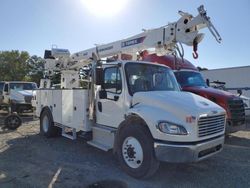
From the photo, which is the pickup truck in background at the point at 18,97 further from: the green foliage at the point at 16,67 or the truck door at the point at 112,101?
the green foliage at the point at 16,67

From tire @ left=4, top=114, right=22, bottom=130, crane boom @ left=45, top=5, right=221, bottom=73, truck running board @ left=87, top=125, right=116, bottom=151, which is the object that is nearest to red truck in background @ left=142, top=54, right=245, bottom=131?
crane boom @ left=45, top=5, right=221, bottom=73

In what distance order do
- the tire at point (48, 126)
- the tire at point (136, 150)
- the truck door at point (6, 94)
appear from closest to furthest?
the tire at point (136, 150) < the tire at point (48, 126) < the truck door at point (6, 94)

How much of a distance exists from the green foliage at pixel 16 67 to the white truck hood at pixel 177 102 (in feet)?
161

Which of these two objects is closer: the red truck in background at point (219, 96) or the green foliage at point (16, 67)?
the red truck in background at point (219, 96)

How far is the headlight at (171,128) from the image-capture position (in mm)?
4809

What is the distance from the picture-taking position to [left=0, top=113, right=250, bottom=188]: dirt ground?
5137mm

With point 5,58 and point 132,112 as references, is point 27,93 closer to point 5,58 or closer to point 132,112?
point 132,112

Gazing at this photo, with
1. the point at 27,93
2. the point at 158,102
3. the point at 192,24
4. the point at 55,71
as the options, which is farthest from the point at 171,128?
the point at 27,93

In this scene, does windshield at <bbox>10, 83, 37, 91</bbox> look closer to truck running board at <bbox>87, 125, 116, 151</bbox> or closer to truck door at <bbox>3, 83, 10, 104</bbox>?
truck door at <bbox>3, 83, 10, 104</bbox>

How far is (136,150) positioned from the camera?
5312mm

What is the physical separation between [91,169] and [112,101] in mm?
1558

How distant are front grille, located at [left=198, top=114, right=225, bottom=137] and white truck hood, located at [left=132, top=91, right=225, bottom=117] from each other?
0.39 ft

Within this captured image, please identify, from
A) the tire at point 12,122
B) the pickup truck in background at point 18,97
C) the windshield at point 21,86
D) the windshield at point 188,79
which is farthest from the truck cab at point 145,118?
the windshield at point 21,86

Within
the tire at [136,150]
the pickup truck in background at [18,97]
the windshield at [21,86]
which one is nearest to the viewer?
the tire at [136,150]
